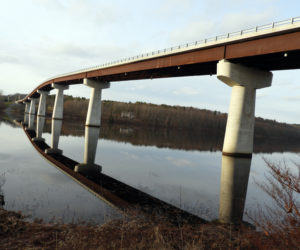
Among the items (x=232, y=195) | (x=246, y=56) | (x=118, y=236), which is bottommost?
(x=232, y=195)

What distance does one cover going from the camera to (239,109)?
25406mm

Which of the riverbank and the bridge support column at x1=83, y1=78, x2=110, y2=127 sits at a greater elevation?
the bridge support column at x1=83, y1=78, x2=110, y2=127

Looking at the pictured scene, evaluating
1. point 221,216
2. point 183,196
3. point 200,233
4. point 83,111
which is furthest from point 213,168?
point 83,111

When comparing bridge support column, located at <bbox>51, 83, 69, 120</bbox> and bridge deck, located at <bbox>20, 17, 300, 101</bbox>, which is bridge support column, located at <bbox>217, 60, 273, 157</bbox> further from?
bridge support column, located at <bbox>51, 83, 69, 120</bbox>

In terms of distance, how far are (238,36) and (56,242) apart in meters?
23.9

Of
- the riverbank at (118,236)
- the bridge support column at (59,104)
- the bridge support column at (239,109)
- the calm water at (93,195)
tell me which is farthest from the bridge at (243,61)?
the bridge support column at (59,104)

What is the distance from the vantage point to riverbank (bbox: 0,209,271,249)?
5234 millimetres

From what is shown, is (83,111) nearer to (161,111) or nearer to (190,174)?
(161,111)

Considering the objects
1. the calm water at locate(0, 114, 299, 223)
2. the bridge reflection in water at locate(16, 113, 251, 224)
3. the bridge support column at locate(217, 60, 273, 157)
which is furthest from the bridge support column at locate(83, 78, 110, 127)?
the bridge reflection in water at locate(16, 113, 251, 224)

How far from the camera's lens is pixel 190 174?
15758mm

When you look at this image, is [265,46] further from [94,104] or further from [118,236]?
[94,104]

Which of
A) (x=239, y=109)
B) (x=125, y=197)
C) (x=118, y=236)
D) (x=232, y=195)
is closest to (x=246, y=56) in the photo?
(x=239, y=109)

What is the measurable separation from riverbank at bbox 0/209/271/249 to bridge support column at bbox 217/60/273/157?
19.5 m

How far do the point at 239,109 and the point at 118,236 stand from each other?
22562 millimetres
